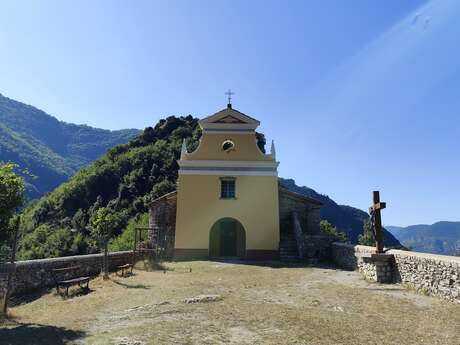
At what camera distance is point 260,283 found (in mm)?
12742

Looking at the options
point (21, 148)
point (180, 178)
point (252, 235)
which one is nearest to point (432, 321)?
point (252, 235)

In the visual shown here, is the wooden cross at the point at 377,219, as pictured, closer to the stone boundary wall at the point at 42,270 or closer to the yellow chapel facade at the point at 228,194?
the yellow chapel facade at the point at 228,194

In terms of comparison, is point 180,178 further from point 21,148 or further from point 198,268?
point 21,148

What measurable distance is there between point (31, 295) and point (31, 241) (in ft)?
156

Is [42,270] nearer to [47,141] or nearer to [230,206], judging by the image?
[230,206]

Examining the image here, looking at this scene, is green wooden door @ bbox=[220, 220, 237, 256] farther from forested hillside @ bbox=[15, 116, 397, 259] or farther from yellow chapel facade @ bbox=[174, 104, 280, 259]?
forested hillside @ bbox=[15, 116, 397, 259]

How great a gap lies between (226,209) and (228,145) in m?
4.00

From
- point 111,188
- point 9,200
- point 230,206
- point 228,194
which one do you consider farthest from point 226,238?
point 111,188

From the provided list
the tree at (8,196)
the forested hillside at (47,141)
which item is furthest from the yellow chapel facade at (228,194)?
the forested hillside at (47,141)

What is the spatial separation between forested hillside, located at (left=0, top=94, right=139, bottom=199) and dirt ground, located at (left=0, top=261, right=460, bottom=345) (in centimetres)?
12932

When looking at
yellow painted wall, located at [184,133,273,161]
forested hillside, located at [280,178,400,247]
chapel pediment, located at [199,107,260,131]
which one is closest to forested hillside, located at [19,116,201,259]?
yellow painted wall, located at [184,133,273,161]

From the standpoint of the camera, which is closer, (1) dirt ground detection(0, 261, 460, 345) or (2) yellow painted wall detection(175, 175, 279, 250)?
(1) dirt ground detection(0, 261, 460, 345)

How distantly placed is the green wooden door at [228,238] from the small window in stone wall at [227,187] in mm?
1982

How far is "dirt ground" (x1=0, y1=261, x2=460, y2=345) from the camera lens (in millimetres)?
6496
